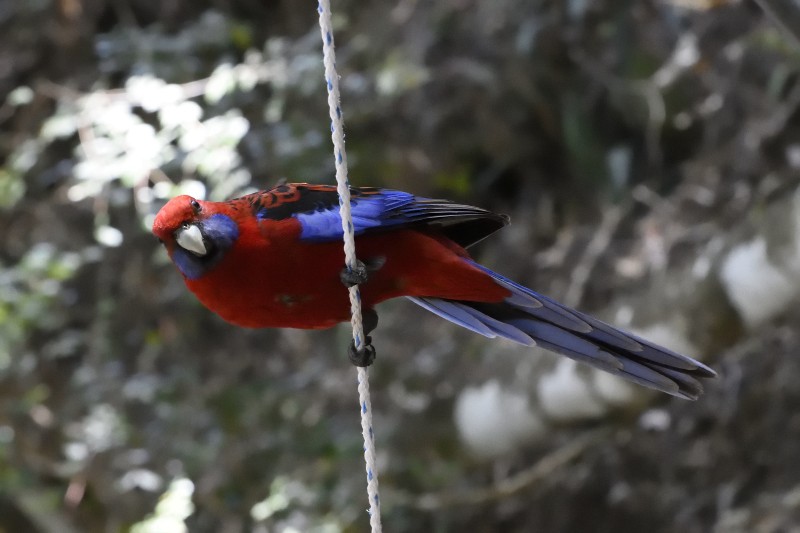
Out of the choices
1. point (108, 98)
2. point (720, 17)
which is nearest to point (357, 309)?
point (108, 98)

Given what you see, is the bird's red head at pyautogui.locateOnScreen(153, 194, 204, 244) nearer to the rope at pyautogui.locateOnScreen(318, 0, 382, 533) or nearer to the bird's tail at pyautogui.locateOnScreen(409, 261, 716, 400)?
the rope at pyautogui.locateOnScreen(318, 0, 382, 533)

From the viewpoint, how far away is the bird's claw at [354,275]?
4.48 feet

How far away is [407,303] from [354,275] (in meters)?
2.20

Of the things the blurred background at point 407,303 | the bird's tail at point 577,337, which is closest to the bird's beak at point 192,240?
the bird's tail at point 577,337

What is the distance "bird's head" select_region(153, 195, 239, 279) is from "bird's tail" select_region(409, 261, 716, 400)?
0.45m

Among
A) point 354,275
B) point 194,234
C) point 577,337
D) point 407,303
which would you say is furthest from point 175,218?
point 407,303

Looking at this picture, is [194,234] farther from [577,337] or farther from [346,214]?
[577,337]

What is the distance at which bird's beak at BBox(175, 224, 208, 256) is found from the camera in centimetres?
139

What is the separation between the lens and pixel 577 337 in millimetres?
1553

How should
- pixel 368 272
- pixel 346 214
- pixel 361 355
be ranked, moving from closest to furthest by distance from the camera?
1. pixel 346 214
2. pixel 361 355
3. pixel 368 272

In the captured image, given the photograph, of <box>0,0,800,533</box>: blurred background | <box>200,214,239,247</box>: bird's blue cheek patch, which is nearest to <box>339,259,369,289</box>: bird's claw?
<box>200,214,239,247</box>: bird's blue cheek patch

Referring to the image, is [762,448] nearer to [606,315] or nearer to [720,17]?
[606,315]

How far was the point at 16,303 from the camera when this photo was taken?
2668mm

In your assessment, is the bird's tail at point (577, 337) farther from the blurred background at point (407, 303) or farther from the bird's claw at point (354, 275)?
the blurred background at point (407, 303)
